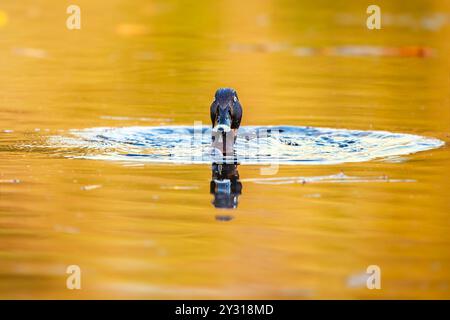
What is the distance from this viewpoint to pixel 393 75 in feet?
65.9

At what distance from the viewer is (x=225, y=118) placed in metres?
12.4

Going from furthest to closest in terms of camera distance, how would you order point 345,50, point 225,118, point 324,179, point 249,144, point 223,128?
point 345,50
point 249,144
point 225,118
point 223,128
point 324,179

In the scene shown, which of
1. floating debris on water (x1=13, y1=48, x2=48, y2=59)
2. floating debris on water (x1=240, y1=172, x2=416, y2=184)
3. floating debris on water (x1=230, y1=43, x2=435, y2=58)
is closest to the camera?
floating debris on water (x1=240, y1=172, x2=416, y2=184)

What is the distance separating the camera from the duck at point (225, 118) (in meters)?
12.4

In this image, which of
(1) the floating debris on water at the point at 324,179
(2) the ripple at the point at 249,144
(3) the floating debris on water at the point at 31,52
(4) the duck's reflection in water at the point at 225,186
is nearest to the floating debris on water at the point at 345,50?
(3) the floating debris on water at the point at 31,52

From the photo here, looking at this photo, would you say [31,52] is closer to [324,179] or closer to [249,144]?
[249,144]

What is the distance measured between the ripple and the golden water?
349 mm

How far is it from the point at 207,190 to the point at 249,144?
9.35 feet

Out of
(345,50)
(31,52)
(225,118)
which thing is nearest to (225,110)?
(225,118)

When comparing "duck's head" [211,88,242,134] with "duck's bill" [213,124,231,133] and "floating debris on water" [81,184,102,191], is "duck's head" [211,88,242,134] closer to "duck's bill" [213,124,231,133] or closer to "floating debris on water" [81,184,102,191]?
"duck's bill" [213,124,231,133]

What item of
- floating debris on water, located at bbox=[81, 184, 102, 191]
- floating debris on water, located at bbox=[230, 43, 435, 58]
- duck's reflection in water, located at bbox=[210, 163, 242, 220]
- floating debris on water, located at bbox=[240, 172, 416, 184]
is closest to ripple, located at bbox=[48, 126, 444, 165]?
duck's reflection in water, located at bbox=[210, 163, 242, 220]

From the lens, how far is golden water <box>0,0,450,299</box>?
7.77 m

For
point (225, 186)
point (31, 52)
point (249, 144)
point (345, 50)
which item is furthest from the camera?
point (345, 50)
